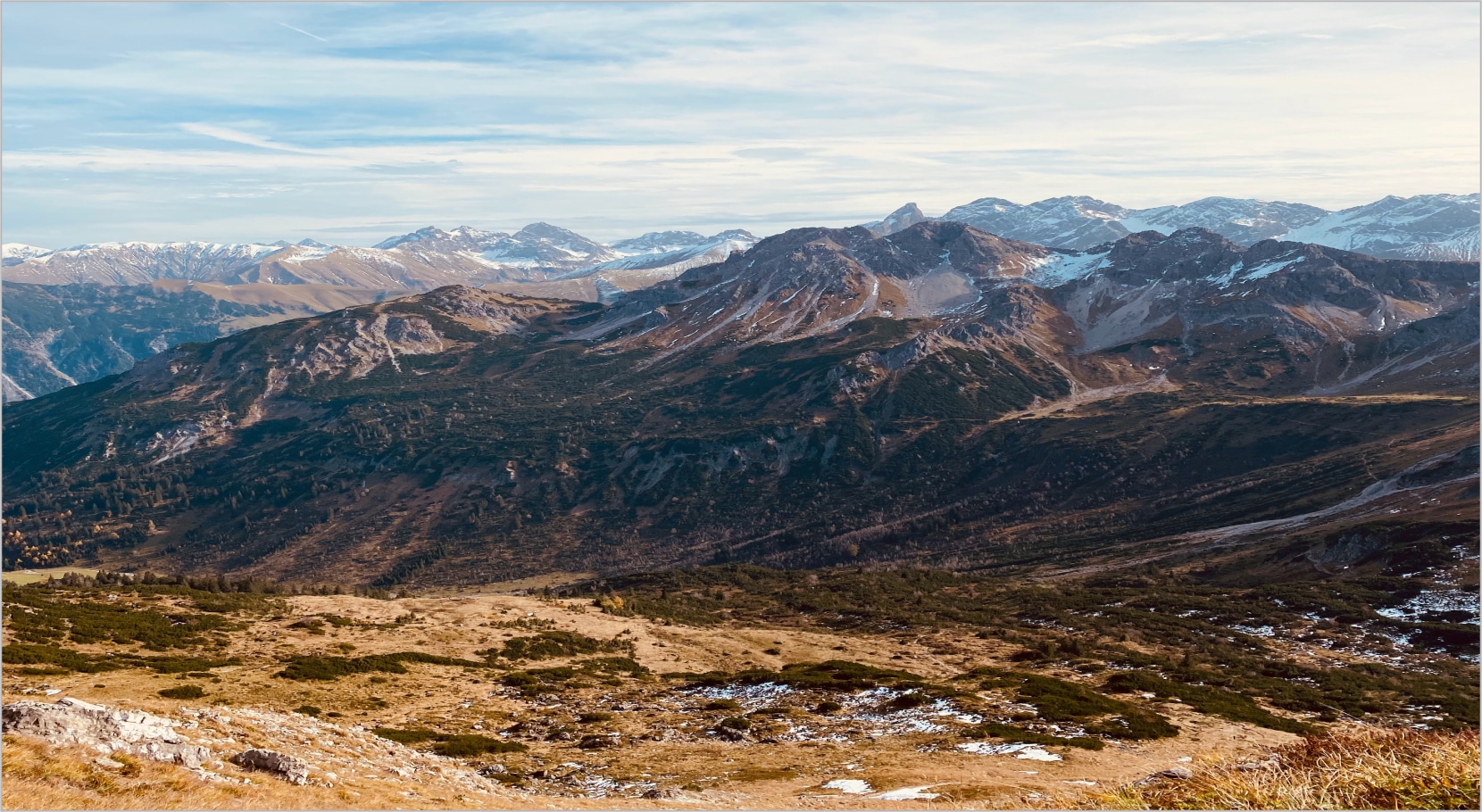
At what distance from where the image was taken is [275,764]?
111 feet

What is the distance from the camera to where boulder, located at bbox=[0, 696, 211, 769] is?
30344 mm

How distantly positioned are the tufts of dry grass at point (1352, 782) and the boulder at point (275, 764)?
27.9 meters

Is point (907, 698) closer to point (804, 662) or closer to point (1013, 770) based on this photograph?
point (1013, 770)

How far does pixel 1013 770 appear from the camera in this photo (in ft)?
151

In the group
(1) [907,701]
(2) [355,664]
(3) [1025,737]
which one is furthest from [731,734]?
(2) [355,664]

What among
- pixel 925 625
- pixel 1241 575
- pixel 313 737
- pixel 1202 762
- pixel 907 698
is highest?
pixel 1202 762

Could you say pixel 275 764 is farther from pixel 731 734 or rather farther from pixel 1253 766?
pixel 1253 766

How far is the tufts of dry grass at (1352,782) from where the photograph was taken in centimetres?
2073

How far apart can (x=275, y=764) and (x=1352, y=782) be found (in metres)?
34.5

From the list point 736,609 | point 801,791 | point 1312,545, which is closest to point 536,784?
point 801,791

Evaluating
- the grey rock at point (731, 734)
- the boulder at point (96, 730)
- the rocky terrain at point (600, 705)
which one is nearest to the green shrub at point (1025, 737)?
the rocky terrain at point (600, 705)

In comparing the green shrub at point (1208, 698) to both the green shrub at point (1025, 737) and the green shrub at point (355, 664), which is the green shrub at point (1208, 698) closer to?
the green shrub at point (1025, 737)

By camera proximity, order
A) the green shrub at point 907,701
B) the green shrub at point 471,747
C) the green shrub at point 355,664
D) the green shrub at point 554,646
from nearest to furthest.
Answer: the green shrub at point 471,747 → the green shrub at point 907,701 → the green shrub at point 355,664 → the green shrub at point 554,646

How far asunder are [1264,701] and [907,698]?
36360mm
